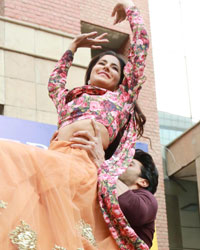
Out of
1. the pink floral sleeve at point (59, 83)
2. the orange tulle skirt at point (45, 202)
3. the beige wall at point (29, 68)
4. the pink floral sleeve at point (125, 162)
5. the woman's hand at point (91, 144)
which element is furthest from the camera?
the beige wall at point (29, 68)

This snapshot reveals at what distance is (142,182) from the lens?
283cm

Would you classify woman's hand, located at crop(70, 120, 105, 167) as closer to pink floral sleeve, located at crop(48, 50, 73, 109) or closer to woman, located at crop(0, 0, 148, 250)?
woman, located at crop(0, 0, 148, 250)

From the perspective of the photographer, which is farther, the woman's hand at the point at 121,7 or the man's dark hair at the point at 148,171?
the woman's hand at the point at 121,7

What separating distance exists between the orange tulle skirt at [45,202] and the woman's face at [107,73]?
0.80 meters

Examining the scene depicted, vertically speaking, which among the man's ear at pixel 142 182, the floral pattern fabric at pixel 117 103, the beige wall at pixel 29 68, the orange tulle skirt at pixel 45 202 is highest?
the beige wall at pixel 29 68

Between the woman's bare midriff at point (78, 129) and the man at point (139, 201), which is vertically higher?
the woman's bare midriff at point (78, 129)

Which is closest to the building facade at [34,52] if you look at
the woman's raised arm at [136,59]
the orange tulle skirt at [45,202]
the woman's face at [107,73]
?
the woman's face at [107,73]

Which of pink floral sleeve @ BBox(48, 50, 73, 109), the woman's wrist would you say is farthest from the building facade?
the woman's wrist

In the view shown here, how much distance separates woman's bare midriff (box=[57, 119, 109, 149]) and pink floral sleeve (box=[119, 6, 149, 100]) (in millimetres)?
301

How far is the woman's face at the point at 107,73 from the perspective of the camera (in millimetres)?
3088

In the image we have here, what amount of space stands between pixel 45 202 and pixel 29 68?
450cm

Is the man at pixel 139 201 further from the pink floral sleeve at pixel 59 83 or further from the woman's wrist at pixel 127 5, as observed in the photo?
the woman's wrist at pixel 127 5

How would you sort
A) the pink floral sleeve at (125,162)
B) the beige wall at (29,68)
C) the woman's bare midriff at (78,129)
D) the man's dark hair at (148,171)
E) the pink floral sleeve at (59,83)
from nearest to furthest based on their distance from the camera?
the pink floral sleeve at (125,162) < the woman's bare midriff at (78,129) < the man's dark hair at (148,171) < the pink floral sleeve at (59,83) < the beige wall at (29,68)

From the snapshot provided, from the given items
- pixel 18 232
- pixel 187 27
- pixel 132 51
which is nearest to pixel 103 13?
pixel 187 27
